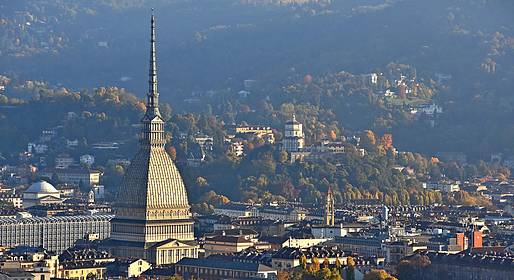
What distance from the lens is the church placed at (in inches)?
4225

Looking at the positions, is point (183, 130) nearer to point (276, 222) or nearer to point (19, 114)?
point (19, 114)

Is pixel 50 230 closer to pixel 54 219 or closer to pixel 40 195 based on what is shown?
pixel 54 219

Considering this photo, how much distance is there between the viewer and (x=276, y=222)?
118188mm

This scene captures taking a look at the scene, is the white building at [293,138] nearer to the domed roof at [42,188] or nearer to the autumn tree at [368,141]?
the autumn tree at [368,141]

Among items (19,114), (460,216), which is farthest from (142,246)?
(19,114)

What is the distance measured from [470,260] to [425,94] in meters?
104

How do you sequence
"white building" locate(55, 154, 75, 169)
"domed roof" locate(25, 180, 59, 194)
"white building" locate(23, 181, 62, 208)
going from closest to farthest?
"white building" locate(23, 181, 62, 208), "domed roof" locate(25, 180, 59, 194), "white building" locate(55, 154, 75, 169)

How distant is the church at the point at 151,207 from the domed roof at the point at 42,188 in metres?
20.8

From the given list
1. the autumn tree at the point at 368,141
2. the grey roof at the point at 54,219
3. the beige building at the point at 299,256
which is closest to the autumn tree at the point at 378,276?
the beige building at the point at 299,256

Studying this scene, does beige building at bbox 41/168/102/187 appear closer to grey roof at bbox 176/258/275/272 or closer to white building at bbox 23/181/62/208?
white building at bbox 23/181/62/208

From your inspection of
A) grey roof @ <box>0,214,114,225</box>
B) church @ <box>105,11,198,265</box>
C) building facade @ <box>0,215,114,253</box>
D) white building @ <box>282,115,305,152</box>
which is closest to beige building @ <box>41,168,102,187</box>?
white building @ <box>282,115,305,152</box>

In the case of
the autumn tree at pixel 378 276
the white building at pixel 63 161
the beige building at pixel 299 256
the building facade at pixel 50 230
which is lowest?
the autumn tree at pixel 378 276

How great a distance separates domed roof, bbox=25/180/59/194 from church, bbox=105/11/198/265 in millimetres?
20838

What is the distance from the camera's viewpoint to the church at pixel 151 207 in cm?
10731
